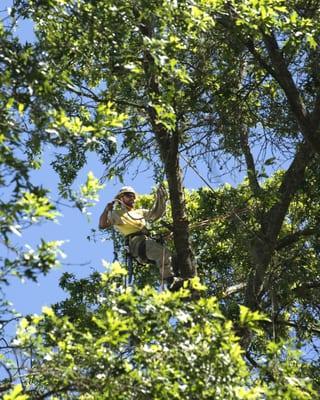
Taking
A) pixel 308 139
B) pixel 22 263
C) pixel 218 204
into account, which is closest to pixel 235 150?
pixel 218 204

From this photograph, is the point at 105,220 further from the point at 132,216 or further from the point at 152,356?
the point at 152,356

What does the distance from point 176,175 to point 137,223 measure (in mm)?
875

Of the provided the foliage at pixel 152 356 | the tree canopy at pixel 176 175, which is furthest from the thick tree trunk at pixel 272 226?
the foliage at pixel 152 356

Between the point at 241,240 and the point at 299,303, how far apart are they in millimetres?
1372

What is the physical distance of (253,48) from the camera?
9016 mm

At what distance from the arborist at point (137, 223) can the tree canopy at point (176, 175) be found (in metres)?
0.26

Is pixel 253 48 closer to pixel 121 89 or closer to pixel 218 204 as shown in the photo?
pixel 121 89

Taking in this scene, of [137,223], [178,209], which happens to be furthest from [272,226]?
[137,223]

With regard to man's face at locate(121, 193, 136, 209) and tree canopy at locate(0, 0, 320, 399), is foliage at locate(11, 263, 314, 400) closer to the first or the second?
tree canopy at locate(0, 0, 320, 399)

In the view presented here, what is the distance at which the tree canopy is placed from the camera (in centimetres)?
551

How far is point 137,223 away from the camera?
9180mm

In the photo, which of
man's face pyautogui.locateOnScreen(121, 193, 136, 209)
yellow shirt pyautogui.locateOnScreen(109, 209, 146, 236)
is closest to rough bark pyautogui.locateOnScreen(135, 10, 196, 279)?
yellow shirt pyautogui.locateOnScreen(109, 209, 146, 236)

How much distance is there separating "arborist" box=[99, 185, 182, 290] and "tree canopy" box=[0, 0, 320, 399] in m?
0.26

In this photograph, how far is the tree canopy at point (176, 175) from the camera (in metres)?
5.51
